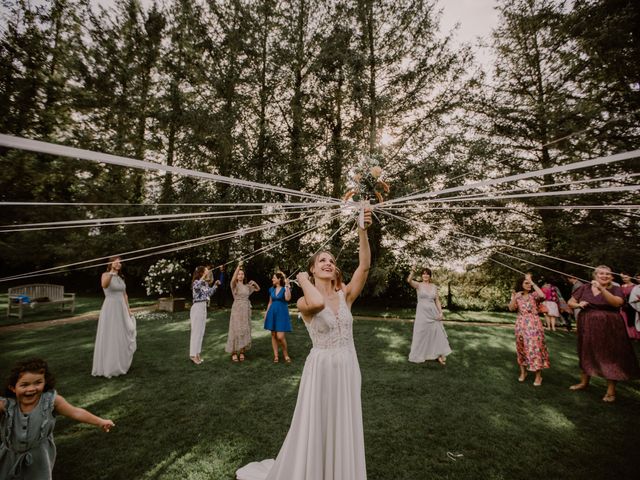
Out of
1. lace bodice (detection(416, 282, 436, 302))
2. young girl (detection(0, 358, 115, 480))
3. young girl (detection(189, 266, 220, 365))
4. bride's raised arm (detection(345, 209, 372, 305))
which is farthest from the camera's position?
lace bodice (detection(416, 282, 436, 302))

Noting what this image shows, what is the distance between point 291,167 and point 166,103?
22.5 ft

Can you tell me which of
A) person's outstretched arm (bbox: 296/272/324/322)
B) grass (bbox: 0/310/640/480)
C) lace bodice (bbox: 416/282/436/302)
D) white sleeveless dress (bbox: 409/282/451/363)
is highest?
person's outstretched arm (bbox: 296/272/324/322)

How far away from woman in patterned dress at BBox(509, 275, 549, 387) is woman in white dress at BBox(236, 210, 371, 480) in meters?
4.92

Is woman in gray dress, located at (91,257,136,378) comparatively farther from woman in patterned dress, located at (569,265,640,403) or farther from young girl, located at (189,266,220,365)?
woman in patterned dress, located at (569,265,640,403)

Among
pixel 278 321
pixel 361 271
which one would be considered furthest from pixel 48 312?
pixel 361 271

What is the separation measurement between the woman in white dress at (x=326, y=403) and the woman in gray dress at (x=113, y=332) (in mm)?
5043

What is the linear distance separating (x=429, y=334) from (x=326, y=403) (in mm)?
5467

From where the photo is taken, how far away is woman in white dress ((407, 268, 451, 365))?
7398mm

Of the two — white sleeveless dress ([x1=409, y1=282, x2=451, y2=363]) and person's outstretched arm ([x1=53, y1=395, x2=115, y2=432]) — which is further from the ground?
person's outstretched arm ([x1=53, y1=395, x2=115, y2=432])

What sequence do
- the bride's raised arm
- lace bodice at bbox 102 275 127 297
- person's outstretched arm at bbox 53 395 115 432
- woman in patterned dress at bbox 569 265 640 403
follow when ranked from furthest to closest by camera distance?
lace bodice at bbox 102 275 127 297 < woman in patterned dress at bbox 569 265 640 403 < the bride's raised arm < person's outstretched arm at bbox 53 395 115 432

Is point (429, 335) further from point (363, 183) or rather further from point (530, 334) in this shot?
point (363, 183)

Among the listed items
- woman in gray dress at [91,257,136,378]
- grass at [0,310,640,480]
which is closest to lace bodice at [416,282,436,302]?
grass at [0,310,640,480]

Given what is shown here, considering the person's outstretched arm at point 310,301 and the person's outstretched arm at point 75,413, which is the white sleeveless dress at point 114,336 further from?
the person's outstretched arm at point 310,301

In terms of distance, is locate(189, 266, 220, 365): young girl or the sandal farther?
locate(189, 266, 220, 365): young girl
